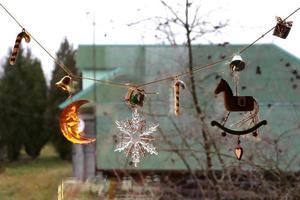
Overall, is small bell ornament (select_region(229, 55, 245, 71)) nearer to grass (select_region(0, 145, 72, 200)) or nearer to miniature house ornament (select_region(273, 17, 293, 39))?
miniature house ornament (select_region(273, 17, 293, 39))

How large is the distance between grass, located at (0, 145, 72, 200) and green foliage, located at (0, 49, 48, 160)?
0.09 meters

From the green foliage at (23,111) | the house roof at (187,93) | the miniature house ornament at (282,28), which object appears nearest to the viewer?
the miniature house ornament at (282,28)

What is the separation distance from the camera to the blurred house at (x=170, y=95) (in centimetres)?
159

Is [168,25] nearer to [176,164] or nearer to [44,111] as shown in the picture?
[176,164]

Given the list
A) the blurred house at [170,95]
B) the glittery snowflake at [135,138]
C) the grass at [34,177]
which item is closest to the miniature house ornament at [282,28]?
the glittery snowflake at [135,138]

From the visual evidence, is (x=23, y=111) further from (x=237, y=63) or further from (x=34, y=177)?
(x=237, y=63)

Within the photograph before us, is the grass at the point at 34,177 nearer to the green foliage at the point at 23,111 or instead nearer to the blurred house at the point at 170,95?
the green foliage at the point at 23,111

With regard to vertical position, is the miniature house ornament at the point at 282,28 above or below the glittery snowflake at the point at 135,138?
above

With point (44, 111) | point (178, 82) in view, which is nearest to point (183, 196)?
point (178, 82)

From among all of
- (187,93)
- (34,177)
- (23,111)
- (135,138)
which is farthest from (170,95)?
(23,111)

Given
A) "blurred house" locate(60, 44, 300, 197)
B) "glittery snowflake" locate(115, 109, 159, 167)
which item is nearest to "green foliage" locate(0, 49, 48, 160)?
"blurred house" locate(60, 44, 300, 197)

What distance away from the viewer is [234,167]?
156 centimetres

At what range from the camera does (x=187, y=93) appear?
1672 mm

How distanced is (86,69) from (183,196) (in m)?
0.61
